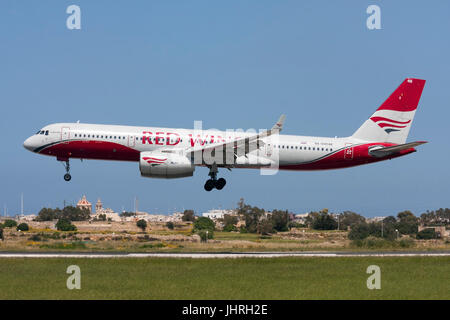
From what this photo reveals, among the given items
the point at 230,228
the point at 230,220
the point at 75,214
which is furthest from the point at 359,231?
the point at 75,214

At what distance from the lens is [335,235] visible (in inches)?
4651

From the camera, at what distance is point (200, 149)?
51562 mm

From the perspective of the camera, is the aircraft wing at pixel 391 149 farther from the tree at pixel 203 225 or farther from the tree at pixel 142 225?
the tree at pixel 142 225

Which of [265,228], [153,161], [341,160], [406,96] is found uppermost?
[406,96]

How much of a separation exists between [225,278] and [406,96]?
32.6 m

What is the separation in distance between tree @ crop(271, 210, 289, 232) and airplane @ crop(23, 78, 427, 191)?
241ft

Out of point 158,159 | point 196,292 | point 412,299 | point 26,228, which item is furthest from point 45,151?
point 26,228

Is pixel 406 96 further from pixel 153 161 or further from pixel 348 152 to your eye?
pixel 153 161

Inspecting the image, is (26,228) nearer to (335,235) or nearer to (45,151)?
(335,235)

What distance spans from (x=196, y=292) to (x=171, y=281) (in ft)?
12.7

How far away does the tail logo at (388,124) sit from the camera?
196ft

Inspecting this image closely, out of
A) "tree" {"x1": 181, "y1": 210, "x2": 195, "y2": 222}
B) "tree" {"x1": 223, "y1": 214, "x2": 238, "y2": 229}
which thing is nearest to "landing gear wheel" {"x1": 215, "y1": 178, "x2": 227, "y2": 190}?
"tree" {"x1": 223, "y1": 214, "x2": 238, "y2": 229}

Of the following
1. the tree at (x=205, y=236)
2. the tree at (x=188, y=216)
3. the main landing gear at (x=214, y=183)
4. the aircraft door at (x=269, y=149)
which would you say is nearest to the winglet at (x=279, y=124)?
the aircraft door at (x=269, y=149)

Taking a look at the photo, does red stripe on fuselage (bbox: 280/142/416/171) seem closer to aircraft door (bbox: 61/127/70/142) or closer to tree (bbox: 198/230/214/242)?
aircraft door (bbox: 61/127/70/142)
